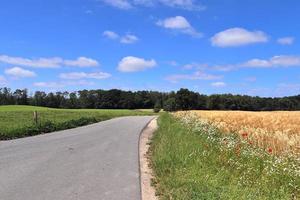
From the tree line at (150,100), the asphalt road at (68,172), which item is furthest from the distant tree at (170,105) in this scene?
the asphalt road at (68,172)

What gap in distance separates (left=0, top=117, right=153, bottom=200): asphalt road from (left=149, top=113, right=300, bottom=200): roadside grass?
2.59 ft

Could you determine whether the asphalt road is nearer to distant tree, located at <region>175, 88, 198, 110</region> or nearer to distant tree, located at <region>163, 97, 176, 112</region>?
distant tree, located at <region>163, 97, 176, 112</region>

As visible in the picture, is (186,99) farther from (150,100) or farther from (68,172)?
(68,172)

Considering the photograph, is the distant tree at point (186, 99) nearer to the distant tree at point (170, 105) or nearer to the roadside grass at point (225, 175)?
the distant tree at point (170, 105)

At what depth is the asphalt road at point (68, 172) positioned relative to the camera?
9.01 metres

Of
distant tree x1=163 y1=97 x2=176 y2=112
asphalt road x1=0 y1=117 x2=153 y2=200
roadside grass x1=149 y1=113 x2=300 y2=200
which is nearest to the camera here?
roadside grass x1=149 y1=113 x2=300 y2=200

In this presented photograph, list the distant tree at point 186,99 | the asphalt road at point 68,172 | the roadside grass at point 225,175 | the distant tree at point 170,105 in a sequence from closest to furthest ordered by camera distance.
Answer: the roadside grass at point 225,175 → the asphalt road at point 68,172 → the distant tree at point 170,105 → the distant tree at point 186,99

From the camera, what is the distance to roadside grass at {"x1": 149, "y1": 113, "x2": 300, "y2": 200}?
311 inches

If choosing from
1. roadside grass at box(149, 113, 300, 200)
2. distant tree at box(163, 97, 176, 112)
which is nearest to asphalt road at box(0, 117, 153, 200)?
roadside grass at box(149, 113, 300, 200)

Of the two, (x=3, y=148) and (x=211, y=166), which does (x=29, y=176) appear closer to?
(x=211, y=166)

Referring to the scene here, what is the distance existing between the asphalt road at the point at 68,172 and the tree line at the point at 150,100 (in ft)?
301

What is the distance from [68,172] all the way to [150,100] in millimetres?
128856

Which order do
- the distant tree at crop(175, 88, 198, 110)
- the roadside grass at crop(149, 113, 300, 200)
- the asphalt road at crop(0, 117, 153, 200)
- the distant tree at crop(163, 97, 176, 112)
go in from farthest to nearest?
the distant tree at crop(175, 88, 198, 110)
the distant tree at crop(163, 97, 176, 112)
the asphalt road at crop(0, 117, 153, 200)
the roadside grass at crop(149, 113, 300, 200)

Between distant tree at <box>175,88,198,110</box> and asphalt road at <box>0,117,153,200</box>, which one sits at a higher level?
distant tree at <box>175,88,198,110</box>
